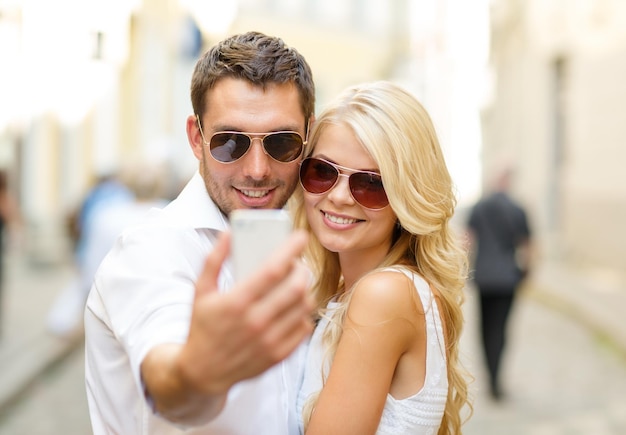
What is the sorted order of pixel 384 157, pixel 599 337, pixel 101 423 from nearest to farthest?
pixel 101 423 → pixel 384 157 → pixel 599 337

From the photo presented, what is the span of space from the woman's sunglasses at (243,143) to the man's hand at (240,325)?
2.79 feet

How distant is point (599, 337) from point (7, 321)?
23.0ft

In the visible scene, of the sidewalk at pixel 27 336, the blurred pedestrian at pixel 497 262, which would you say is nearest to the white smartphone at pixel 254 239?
the sidewalk at pixel 27 336

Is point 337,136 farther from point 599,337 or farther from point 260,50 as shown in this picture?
point 599,337

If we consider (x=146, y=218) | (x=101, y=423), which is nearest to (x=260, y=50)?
(x=146, y=218)

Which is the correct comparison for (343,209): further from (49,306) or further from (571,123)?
(571,123)

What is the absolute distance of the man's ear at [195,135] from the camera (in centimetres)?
222

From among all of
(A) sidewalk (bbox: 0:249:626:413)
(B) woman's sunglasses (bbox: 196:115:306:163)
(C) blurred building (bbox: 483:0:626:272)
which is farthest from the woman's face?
(C) blurred building (bbox: 483:0:626:272)

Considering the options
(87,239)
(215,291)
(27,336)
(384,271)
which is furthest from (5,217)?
(215,291)

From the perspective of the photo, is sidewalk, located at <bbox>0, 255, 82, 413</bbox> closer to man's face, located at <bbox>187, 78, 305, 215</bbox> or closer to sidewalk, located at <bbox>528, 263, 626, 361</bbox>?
man's face, located at <bbox>187, 78, 305, 215</bbox>

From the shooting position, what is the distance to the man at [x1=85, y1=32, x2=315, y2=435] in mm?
1207

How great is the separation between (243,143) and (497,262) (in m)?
5.47

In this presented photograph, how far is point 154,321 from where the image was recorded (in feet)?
4.99

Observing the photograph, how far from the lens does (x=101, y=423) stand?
6.40ft
